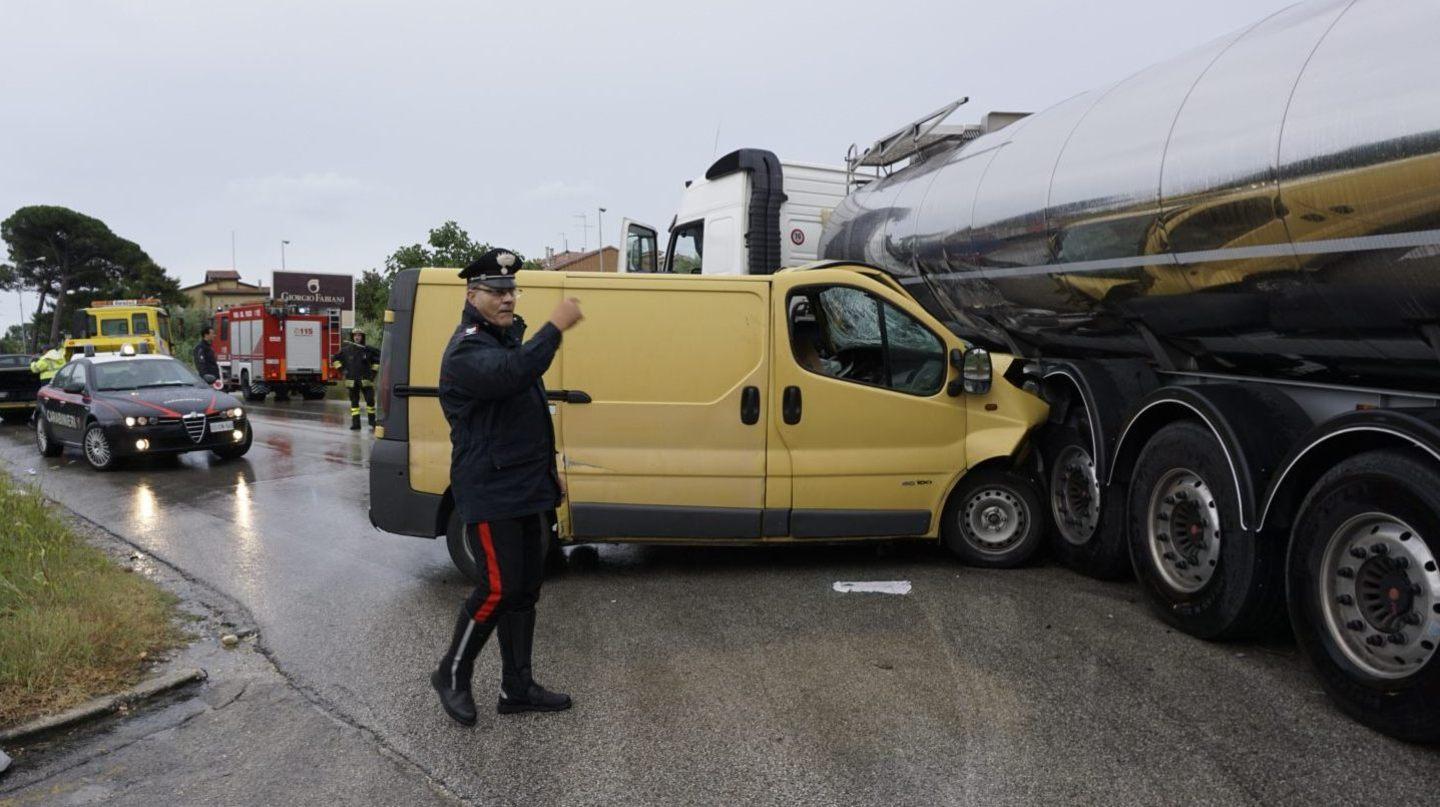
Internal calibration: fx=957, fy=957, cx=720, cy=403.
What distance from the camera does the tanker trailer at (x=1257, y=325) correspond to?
3385 millimetres

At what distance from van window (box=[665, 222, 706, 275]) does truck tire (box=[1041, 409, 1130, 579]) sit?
17.2 ft

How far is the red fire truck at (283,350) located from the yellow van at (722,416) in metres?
22.9

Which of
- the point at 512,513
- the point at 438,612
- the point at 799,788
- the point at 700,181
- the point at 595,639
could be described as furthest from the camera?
the point at 700,181

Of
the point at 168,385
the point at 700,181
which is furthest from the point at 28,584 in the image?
the point at 168,385

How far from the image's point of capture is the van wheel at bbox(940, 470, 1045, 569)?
20.2ft

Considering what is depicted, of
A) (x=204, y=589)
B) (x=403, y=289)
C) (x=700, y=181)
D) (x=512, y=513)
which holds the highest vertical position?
(x=700, y=181)

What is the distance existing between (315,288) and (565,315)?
32.8 meters

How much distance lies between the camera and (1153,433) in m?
5.12

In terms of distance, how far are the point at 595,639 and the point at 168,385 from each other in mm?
10189

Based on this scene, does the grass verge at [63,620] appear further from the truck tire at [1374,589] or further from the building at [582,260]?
the building at [582,260]

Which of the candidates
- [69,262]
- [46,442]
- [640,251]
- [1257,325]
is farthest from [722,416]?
[69,262]

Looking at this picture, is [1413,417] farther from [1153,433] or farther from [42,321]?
[42,321]

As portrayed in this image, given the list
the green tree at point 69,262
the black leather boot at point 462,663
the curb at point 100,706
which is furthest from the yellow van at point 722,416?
the green tree at point 69,262

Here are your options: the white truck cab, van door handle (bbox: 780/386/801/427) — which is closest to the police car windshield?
the white truck cab
